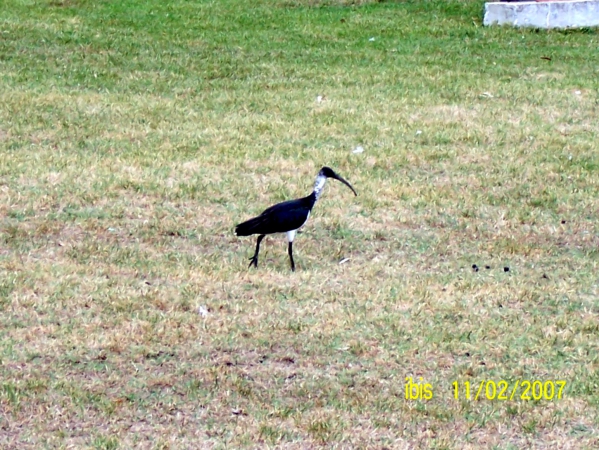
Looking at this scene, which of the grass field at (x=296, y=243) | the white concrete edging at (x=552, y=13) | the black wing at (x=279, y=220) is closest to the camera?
the grass field at (x=296, y=243)

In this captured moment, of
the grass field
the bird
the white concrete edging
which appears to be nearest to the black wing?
the bird

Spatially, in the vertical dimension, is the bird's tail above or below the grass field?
above

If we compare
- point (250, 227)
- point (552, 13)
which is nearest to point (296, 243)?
point (250, 227)

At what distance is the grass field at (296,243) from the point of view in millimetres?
5195

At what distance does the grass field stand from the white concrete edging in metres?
0.86

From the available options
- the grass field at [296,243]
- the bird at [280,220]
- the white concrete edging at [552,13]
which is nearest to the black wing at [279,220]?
the bird at [280,220]

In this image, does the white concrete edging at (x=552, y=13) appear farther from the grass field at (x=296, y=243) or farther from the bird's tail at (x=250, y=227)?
the bird's tail at (x=250, y=227)

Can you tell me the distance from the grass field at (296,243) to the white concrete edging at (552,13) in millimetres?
858

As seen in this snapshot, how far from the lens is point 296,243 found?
302 inches

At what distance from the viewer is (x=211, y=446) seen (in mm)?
4832

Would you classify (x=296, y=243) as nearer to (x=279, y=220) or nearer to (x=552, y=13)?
(x=279, y=220)

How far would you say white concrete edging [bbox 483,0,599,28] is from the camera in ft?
51.1

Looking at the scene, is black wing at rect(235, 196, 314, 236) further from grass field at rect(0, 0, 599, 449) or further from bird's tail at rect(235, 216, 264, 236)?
grass field at rect(0, 0, 599, 449)

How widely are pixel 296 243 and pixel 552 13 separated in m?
9.46
